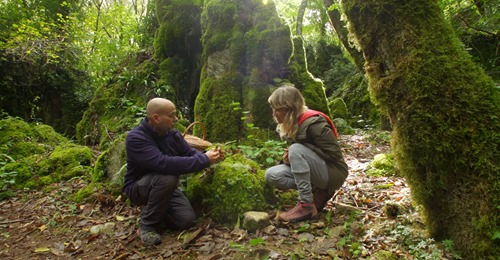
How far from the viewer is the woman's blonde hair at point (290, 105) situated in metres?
3.36

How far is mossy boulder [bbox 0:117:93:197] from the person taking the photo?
588 cm

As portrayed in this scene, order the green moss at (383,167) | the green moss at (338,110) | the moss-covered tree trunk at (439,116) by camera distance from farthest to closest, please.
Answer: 1. the green moss at (338,110)
2. the green moss at (383,167)
3. the moss-covered tree trunk at (439,116)

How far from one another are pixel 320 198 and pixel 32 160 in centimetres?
637

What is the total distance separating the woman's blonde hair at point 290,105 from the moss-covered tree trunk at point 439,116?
91cm

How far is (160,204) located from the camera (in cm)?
346

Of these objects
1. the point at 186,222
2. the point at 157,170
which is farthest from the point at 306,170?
Answer: the point at 157,170

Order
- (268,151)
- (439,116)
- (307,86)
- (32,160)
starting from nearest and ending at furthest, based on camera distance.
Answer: (439,116), (268,151), (32,160), (307,86)

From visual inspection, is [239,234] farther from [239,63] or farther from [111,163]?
[239,63]

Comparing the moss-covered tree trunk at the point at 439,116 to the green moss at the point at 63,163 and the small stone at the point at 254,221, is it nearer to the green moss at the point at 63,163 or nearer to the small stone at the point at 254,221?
the small stone at the point at 254,221

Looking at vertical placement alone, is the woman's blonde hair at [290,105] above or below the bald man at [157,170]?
above

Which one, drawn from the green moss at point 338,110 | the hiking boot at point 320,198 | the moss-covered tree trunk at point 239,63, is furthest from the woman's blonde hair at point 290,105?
the green moss at point 338,110

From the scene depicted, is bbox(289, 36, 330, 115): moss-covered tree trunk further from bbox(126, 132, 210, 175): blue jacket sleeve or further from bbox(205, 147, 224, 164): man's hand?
bbox(126, 132, 210, 175): blue jacket sleeve

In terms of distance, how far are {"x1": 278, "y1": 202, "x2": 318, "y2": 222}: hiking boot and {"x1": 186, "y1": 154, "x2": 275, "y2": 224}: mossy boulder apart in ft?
1.30

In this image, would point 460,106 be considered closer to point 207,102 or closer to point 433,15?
point 433,15
